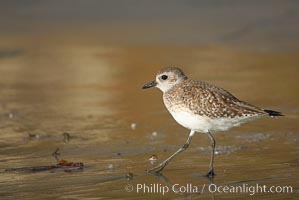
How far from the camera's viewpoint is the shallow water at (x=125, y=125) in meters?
8.03

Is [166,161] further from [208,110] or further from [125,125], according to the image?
[125,125]

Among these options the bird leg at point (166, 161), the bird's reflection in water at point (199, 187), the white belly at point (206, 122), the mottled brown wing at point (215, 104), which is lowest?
the bird's reflection in water at point (199, 187)

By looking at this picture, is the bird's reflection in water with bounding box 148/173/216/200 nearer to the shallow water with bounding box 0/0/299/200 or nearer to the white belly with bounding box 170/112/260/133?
the shallow water with bounding box 0/0/299/200

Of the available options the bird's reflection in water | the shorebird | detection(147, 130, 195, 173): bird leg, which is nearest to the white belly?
the shorebird

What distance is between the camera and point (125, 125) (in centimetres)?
1056

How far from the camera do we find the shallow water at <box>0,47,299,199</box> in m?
8.03

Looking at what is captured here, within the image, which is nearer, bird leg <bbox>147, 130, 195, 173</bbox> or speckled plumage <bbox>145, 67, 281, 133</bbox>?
bird leg <bbox>147, 130, 195, 173</bbox>

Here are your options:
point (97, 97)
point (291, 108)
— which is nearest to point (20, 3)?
point (97, 97)

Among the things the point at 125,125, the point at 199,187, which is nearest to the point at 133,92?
the point at 125,125

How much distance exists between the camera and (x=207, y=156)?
899 cm

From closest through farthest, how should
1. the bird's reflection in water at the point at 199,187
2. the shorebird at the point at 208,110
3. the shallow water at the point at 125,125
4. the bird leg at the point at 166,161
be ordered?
the bird's reflection in water at the point at 199,187, the shallow water at the point at 125,125, the bird leg at the point at 166,161, the shorebird at the point at 208,110

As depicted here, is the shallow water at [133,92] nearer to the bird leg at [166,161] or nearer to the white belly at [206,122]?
the bird leg at [166,161]

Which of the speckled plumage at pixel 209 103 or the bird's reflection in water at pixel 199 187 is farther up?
the speckled plumage at pixel 209 103

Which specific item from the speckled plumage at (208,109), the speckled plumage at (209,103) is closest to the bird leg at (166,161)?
the speckled plumage at (208,109)
